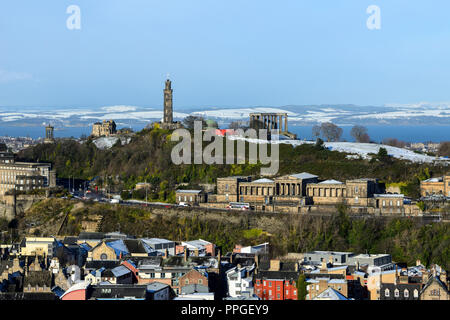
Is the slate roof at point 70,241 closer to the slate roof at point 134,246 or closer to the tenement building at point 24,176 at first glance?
the slate roof at point 134,246

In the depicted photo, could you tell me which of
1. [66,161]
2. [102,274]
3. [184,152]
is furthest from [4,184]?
[102,274]

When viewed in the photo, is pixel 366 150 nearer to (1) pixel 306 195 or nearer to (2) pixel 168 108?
(1) pixel 306 195

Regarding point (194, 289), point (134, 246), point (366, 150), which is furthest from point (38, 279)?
point (366, 150)

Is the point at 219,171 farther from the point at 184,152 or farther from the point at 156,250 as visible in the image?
the point at 156,250

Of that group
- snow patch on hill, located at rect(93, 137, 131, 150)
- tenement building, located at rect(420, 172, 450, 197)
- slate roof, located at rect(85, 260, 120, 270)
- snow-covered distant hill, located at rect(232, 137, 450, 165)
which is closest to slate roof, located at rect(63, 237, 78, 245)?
slate roof, located at rect(85, 260, 120, 270)

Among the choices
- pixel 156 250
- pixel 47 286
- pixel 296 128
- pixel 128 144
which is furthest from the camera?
pixel 296 128
